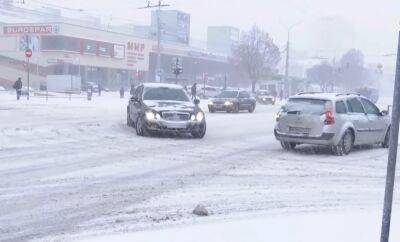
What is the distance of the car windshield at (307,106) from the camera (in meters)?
13.5

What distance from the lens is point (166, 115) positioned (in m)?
16.3

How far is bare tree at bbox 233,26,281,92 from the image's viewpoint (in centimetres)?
A: 7700

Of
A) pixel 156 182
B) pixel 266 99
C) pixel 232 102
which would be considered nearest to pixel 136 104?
pixel 156 182

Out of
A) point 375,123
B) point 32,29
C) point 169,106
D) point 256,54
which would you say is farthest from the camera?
point 256,54

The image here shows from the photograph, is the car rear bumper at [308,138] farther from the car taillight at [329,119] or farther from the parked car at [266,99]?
the parked car at [266,99]

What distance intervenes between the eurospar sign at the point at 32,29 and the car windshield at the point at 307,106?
216 ft

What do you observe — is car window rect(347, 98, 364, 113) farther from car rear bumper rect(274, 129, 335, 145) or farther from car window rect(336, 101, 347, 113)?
car rear bumper rect(274, 129, 335, 145)

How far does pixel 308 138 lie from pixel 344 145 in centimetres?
91

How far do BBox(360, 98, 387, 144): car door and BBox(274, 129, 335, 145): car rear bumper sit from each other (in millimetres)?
1969

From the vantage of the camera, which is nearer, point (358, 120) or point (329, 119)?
point (329, 119)

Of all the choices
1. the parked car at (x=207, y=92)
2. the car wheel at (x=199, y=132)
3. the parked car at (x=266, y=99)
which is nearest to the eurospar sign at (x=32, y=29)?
the parked car at (x=207, y=92)

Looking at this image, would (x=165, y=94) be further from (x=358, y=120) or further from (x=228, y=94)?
(x=228, y=94)

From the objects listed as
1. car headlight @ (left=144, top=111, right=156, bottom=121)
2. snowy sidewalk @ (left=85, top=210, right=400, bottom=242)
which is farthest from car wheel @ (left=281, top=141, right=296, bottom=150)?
snowy sidewalk @ (left=85, top=210, right=400, bottom=242)

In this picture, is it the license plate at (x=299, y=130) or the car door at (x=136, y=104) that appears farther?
the car door at (x=136, y=104)
